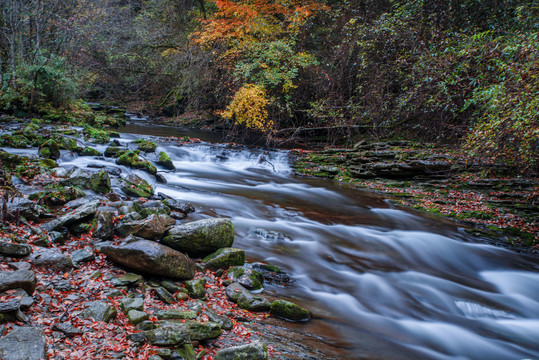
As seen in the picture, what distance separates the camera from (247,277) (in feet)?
14.7

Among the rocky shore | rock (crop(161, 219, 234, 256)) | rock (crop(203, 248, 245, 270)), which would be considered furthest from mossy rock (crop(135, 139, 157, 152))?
rock (crop(203, 248, 245, 270))

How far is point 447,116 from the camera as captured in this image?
11023mm

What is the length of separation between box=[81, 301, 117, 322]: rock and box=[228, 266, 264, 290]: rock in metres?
1.77

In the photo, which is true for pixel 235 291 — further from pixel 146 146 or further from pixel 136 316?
pixel 146 146

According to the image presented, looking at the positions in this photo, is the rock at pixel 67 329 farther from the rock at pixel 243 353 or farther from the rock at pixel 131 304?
the rock at pixel 243 353

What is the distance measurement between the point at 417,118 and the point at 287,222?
806 centimetres

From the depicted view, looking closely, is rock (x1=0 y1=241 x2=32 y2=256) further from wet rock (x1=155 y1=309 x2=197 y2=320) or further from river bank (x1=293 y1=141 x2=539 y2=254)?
river bank (x1=293 y1=141 x2=539 y2=254)

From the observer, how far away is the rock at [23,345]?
7.02ft

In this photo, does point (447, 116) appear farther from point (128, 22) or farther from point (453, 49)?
point (128, 22)

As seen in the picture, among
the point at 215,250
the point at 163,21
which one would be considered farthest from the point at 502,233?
the point at 163,21

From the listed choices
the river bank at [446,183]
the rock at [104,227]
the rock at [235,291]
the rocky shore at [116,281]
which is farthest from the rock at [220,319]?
the river bank at [446,183]

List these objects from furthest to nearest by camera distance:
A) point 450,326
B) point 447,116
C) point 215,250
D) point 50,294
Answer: point 447,116 → point 215,250 → point 450,326 → point 50,294

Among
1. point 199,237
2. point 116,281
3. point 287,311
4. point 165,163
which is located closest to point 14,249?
point 116,281

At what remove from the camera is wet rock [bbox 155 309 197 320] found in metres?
3.15
